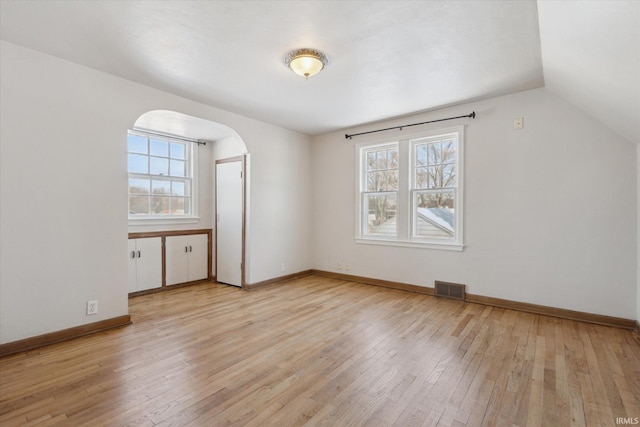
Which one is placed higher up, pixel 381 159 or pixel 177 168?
pixel 381 159

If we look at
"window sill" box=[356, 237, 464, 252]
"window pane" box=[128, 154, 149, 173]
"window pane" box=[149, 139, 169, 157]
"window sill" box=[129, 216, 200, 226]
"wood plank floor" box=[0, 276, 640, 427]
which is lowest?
"wood plank floor" box=[0, 276, 640, 427]

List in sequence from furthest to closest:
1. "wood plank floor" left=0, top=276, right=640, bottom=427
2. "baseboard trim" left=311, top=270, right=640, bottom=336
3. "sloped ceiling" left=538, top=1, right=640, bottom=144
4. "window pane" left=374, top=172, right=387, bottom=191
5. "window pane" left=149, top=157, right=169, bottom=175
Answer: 1. "window pane" left=374, top=172, right=387, bottom=191
2. "window pane" left=149, top=157, right=169, bottom=175
3. "baseboard trim" left=311, top=270, right=640, bottom=336
4. "wood plank floor" left=0, top=276, right=640, bottom=427
5. "sloped ceiling" left=538, top=1, right=640, bottom=144

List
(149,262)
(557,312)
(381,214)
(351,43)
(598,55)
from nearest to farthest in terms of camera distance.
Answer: (598,55) < (351,43) < (557,312) < (149,262) < (381,214)

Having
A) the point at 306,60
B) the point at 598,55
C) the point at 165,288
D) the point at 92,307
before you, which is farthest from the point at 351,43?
the point at 165,288

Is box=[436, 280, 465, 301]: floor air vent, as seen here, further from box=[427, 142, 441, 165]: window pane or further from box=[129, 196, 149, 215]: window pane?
box=[129, 196, 149, 215]: window pane

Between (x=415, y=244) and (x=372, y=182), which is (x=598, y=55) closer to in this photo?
(x=415, y=244)

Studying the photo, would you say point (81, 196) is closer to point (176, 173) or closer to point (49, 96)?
point (49, 96)

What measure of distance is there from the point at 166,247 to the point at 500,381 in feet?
15.1

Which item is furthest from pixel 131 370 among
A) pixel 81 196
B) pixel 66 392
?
pixel 81 196

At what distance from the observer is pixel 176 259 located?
4.85 meters

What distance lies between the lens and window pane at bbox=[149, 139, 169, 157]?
4707 mm

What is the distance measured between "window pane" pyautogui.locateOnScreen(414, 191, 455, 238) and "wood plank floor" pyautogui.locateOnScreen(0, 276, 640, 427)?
127 centimetres

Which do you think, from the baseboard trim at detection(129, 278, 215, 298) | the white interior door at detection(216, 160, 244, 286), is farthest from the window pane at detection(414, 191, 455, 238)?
the baseboard trim at detection(129, 278, 215, 298)

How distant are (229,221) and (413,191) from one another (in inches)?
120
